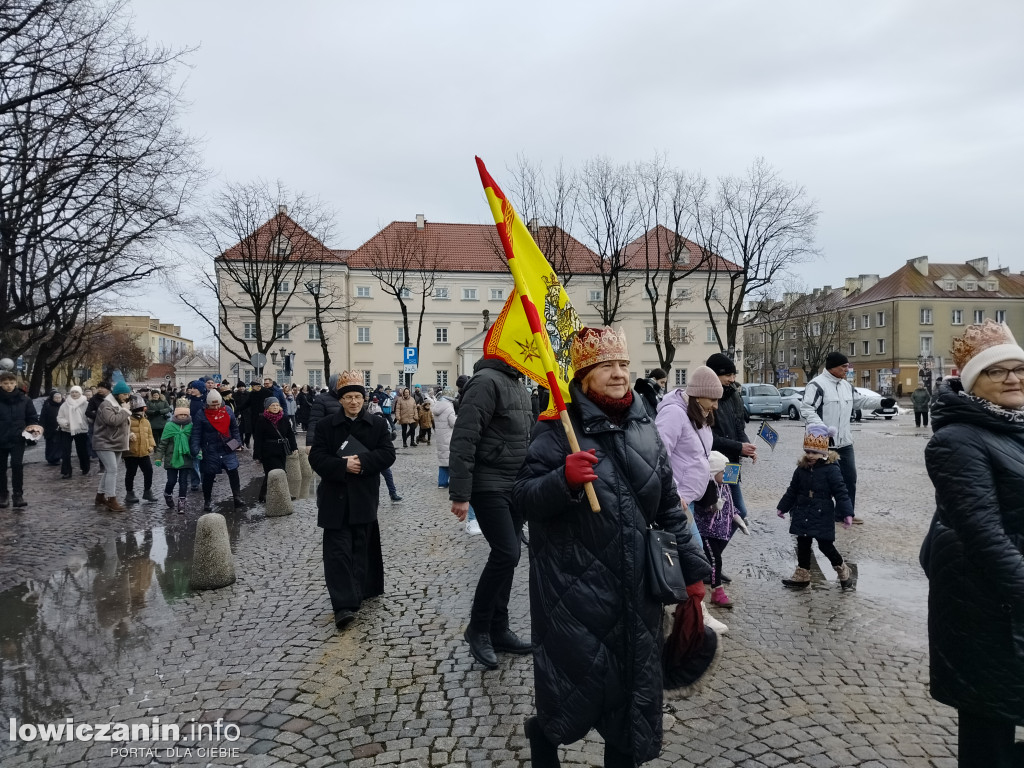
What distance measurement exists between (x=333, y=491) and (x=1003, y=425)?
444 cm

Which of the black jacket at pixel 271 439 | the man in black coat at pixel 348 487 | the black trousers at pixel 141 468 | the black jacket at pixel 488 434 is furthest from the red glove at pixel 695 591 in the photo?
the black trousers at pixel 141 468

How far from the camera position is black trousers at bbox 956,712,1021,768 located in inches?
105

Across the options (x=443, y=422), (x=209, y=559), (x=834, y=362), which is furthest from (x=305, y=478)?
(x=834, y=362)

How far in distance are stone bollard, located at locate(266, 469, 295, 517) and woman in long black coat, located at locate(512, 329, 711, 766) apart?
8.30m

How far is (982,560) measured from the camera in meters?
2.56

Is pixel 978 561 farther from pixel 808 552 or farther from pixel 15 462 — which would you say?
pixel 15 462

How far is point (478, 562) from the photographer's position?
7.27 metres

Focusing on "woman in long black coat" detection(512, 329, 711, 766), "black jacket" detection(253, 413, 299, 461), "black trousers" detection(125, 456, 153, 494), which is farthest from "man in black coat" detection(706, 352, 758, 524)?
"black trousers" detection(125, 456, 153, 494)

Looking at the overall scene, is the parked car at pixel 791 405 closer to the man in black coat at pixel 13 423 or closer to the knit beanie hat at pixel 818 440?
the knit beanie hat at pixel 818 440

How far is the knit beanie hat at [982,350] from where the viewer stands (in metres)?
2.77

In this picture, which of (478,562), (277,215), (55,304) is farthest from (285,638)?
(277,215)

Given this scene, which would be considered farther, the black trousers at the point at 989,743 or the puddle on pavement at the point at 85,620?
the puddle on pavement at the point at 85,620

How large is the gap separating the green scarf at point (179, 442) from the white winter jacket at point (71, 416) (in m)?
6.43

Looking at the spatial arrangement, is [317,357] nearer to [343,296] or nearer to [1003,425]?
[343,296]
